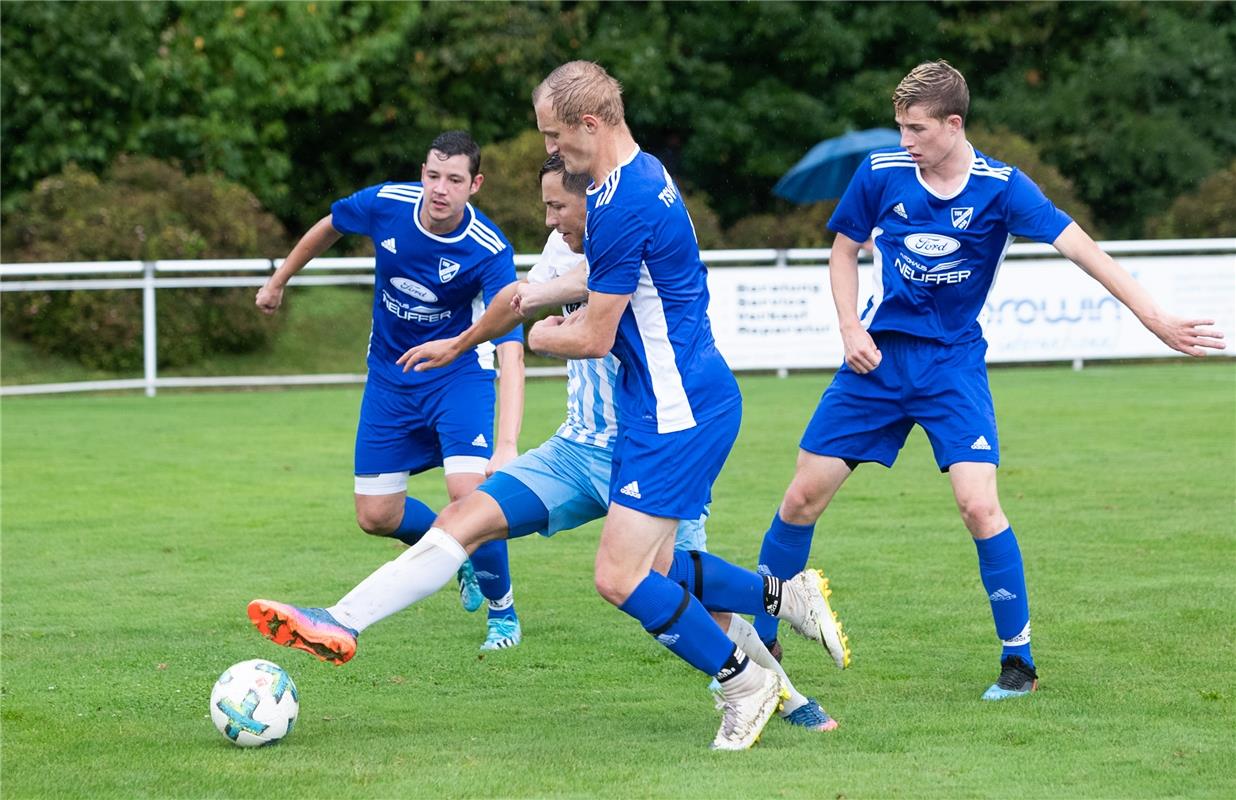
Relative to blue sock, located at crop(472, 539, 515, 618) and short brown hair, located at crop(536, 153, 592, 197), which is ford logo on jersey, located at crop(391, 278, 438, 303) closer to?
blue sock, located at crop(472, 539, 515, 618)

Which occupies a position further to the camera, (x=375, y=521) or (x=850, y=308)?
(x=375, y=521)

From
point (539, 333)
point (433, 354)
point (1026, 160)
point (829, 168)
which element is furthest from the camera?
point (1026, 160)

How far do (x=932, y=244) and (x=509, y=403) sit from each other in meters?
1.77

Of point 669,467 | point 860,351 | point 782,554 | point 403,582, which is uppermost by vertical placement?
point 860,351

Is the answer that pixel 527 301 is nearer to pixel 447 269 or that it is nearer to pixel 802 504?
pixel 802 504

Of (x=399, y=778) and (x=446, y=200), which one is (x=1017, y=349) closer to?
(x=446, y=200)

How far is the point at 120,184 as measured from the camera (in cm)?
2144

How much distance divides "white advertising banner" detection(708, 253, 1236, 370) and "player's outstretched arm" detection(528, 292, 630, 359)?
43.8ft

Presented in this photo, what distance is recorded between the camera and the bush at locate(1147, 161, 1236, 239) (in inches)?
954

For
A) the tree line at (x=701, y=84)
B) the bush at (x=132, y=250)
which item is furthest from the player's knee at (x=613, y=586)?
the tree line at (x=701, y=84)

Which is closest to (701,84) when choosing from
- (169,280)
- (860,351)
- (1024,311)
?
(1024,311)

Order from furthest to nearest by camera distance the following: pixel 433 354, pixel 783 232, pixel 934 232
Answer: pixel 783 232, pixel 934 232, pixel 433 354

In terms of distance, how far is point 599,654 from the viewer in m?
6.42

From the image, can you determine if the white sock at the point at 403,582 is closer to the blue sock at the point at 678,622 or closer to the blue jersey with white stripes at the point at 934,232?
the blue sock at the point at 678,622
